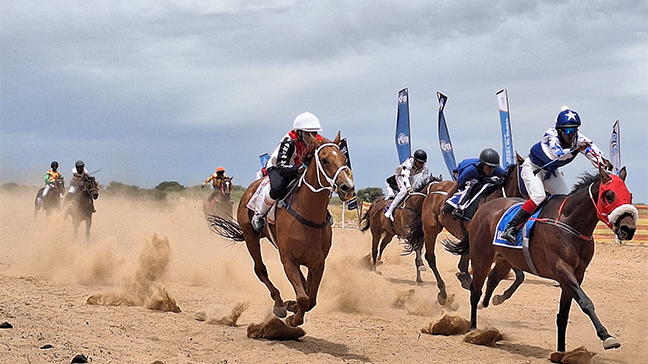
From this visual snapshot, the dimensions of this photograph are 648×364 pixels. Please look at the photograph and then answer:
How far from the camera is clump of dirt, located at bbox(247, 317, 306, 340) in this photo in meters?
8.03

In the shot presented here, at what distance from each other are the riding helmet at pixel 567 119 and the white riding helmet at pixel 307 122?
279cm

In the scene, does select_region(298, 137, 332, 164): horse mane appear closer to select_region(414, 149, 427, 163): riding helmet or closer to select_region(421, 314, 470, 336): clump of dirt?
select_region(421, 314, 470, 336): clump of dirt

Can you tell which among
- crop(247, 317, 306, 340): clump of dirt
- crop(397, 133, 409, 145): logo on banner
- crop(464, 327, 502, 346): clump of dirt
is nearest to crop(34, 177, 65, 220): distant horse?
crop(397, 133, 409, 145): logo on banner

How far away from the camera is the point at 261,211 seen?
8.83m

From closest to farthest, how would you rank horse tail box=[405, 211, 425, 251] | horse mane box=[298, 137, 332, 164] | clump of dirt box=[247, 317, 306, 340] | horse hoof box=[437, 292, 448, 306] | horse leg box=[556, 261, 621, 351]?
1. horse leg box=[556, 261, 621, 351]
2. horse mane box=[298, 137, 332, 164]
3. clump of dirt box=[247, 317, 306, 340]
4. horse hoof box=[437, 292, 448, 306]
5. horse tail box=[405, 211, 425, 251]

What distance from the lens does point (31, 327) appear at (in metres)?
7.53

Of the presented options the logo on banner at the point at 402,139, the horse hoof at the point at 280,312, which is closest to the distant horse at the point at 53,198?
the logo on banner at the point at 402,139

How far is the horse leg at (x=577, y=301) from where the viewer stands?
6.80 m

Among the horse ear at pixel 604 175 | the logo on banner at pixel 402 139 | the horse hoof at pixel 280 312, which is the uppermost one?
the logo on banner at pixel 402 139

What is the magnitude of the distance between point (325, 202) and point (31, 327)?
3.37 m

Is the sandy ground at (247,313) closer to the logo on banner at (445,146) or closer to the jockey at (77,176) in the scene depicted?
the jockey at (77,176)

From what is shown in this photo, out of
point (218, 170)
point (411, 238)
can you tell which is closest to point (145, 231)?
point (218, 170)

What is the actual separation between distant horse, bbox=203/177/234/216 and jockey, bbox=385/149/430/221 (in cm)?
898

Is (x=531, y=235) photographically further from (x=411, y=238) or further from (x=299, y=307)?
(x=411, y=238)
